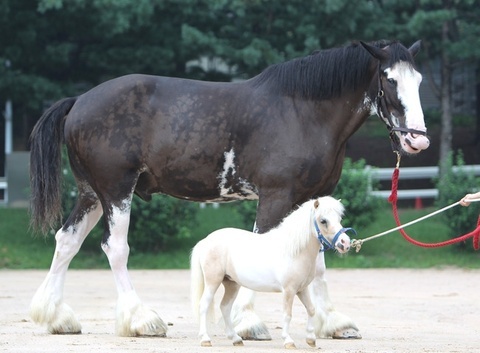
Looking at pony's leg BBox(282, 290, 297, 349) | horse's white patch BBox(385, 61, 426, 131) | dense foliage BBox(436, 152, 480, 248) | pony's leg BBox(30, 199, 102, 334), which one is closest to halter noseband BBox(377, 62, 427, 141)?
horse's white patch BBox(385, 61, 426, 131)

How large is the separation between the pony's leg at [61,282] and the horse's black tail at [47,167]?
18 cm

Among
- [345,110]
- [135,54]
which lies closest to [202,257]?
[345,110]

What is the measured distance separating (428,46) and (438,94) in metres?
1.18

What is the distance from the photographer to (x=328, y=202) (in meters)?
7.41

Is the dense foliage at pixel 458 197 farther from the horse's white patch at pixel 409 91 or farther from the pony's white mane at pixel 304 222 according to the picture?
the pony's white mane at pixel 304 222

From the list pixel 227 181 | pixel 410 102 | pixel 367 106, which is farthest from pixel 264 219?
pixel 410 102

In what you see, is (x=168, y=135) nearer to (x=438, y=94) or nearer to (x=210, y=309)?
(x=210, y=309)

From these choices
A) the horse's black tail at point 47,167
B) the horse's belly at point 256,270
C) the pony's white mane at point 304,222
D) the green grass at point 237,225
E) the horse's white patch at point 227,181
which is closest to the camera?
the pony's white mane at point 304,222

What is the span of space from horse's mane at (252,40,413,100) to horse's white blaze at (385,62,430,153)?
0.37 metres

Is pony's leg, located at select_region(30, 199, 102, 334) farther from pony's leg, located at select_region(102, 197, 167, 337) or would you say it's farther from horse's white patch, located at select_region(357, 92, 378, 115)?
horse's white patch, located at select_region(357, 92, 378, 115)

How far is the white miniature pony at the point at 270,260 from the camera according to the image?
752 centimetres

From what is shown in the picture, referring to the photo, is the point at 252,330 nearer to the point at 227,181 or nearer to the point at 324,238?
the point at 227,181

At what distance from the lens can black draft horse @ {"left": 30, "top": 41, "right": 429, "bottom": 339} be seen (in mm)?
8492

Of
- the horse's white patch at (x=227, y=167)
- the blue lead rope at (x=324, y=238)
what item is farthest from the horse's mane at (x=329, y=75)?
the blue lead rope at (x=324, y=238)
